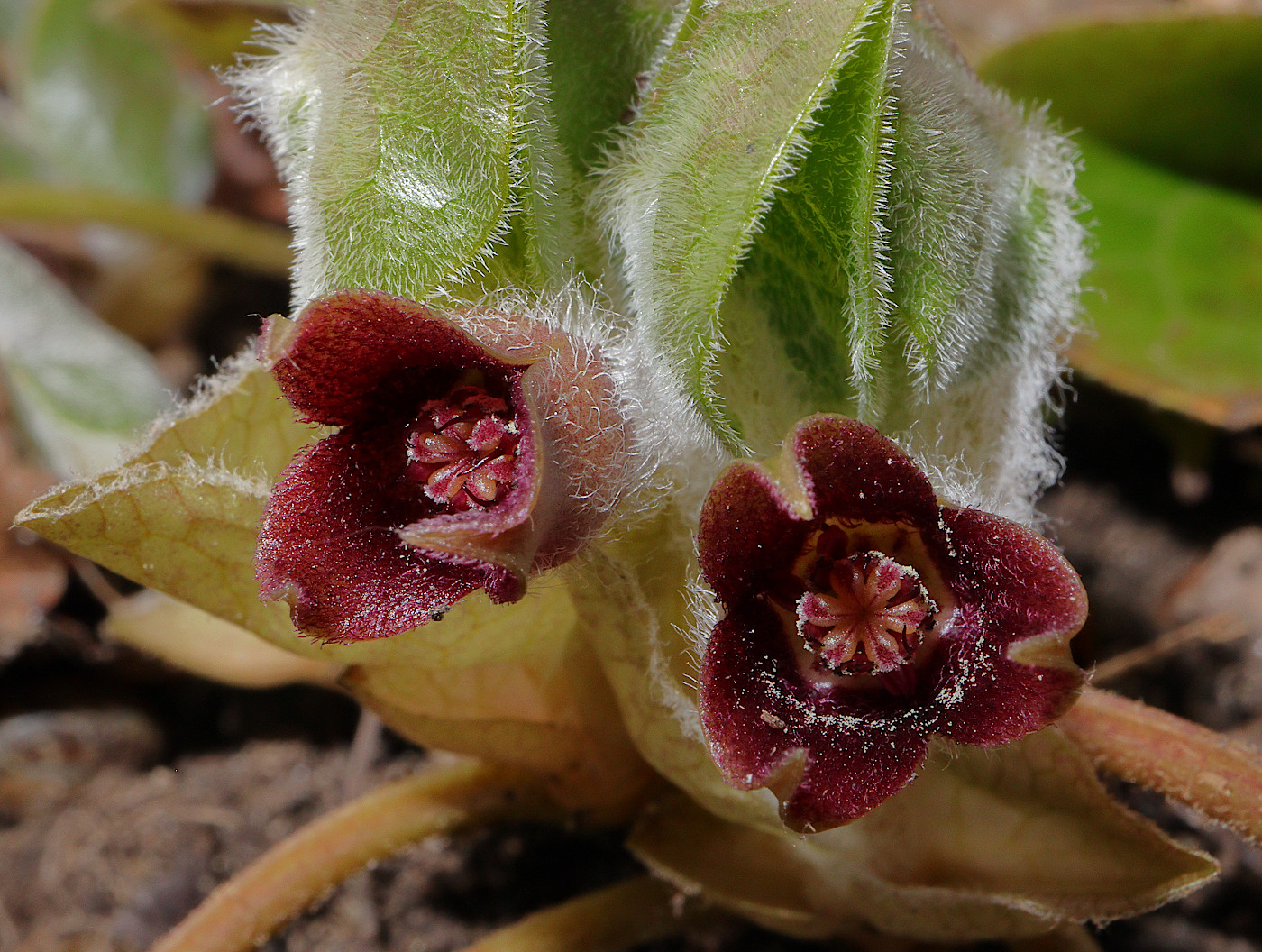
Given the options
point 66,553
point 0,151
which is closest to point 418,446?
point 66,553

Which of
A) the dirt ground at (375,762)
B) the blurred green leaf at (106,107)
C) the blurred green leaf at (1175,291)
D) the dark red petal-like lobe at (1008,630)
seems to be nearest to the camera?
the dark red petal-like lobe at (1008,630)

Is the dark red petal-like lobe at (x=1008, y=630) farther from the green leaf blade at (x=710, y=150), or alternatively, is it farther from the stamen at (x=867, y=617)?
the green leaf blade at (x=710, y=150)

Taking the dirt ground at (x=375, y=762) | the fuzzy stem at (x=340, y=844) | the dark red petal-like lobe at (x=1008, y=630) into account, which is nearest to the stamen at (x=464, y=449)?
the dark red petal-like lobe at (x=1008, y=630)

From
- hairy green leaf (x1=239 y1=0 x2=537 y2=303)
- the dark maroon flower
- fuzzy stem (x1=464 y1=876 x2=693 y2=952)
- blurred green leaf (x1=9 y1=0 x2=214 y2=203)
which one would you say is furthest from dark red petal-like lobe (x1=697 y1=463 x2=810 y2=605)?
blurred green leaf (x1=9 y1=0 x2=214 y2=203)

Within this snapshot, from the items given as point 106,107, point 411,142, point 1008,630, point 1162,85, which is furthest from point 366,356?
point 106,107

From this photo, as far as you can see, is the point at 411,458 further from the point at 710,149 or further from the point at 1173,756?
the point at 1173,756

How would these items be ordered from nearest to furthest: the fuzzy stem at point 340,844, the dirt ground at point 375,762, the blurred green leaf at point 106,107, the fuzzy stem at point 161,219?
the fuzzy stem at point 340,844
the dirt ground at point 375,762
the fuzzy stem at point 161,219
the blurred green leaf at point 106,107

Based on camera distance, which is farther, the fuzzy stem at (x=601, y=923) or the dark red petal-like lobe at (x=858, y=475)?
the fuzzy stem at (x=601, y=923)

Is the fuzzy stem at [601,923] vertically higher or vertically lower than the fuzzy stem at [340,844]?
lower
